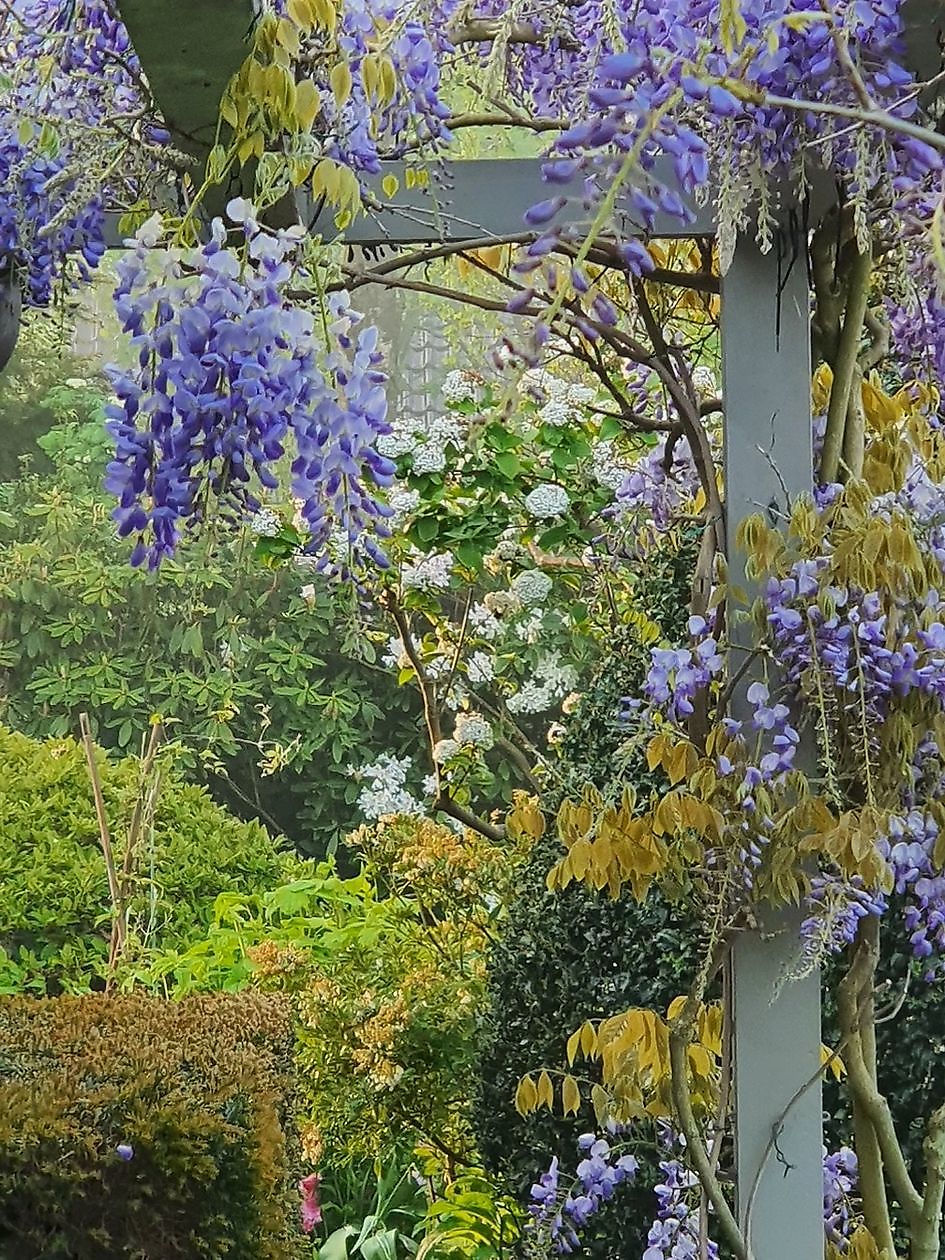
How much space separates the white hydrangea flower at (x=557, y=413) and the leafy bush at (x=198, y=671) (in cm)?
216

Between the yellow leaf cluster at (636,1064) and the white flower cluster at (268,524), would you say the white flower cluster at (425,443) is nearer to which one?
the white flower cluster at (268,524)

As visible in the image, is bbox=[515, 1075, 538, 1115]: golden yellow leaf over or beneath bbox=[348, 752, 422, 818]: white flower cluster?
beneath

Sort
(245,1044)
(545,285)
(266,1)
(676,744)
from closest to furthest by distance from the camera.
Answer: (545,285) < (266,1) < (676,744) < (245,1044)

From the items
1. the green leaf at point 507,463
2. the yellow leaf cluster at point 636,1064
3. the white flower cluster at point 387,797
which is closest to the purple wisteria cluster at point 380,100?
the yellow leaf cluster at point 636,1064

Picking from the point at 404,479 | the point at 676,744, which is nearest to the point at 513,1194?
the point at 676,744

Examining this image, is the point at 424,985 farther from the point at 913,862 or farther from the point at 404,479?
the point at 913,862

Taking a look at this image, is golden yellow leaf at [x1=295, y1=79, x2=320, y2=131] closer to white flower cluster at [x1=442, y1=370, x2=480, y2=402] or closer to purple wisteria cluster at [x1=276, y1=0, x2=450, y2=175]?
purple wisteria cluster at [x1=276, y1=0, x2=450, y2=175]

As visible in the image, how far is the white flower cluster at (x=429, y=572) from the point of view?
3.14 meters

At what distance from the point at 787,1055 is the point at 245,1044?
3.44ft

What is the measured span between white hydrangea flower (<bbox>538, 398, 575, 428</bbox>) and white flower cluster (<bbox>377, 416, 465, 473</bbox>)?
0.20 m

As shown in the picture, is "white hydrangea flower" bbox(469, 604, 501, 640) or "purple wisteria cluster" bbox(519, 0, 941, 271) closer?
"purple wisteria cluster" bbox(519, 0, 941, 271)

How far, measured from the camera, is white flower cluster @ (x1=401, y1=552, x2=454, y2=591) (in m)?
3.14

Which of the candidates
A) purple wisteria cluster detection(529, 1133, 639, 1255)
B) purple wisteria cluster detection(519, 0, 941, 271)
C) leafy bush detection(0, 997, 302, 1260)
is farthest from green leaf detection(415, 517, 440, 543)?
purple wisteria cluster detection(519, 0, 941, 271)

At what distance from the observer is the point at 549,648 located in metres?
4.68
